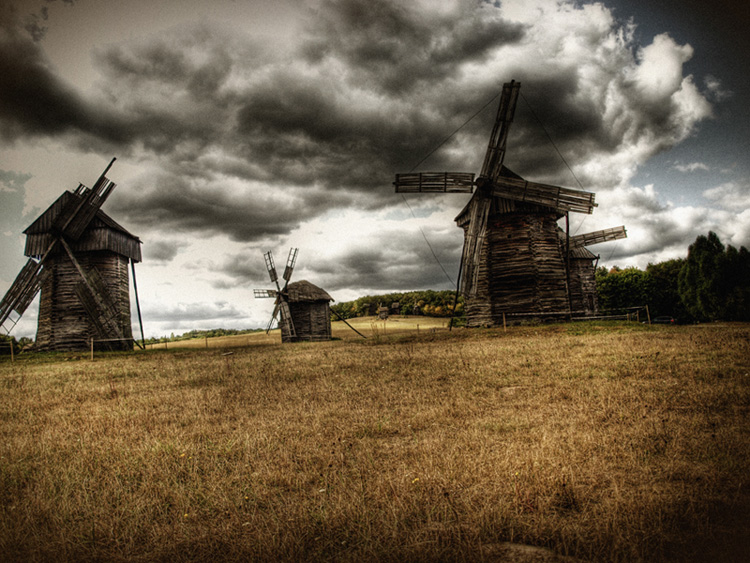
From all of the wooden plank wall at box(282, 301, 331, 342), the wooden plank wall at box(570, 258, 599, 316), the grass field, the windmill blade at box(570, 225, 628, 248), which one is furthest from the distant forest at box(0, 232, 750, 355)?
the grass field

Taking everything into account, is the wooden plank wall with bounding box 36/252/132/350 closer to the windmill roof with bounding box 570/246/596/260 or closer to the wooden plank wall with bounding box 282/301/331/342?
the wooden plank wall with bounding box 282/301/331/342

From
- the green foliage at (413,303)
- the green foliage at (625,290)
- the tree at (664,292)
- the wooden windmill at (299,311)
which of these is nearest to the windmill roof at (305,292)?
the wooden windmill at (299,311)

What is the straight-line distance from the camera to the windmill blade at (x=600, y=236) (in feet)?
117

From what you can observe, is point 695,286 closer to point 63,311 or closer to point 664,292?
point 664,292

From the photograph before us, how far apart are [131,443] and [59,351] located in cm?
2752

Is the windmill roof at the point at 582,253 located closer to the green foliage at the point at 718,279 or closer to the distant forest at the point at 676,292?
the distant forest at the point at 676,292

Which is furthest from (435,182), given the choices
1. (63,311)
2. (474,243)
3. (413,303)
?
(413,303)

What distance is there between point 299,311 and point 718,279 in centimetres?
4004

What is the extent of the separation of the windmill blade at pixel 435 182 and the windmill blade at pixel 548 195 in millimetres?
2347

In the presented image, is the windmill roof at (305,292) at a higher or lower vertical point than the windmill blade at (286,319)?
higher

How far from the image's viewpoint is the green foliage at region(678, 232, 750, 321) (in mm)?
33006

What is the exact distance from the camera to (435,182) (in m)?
25.2

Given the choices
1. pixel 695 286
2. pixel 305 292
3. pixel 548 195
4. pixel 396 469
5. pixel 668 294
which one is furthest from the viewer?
pixel 668 294

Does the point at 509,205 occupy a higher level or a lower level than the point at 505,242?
higher
